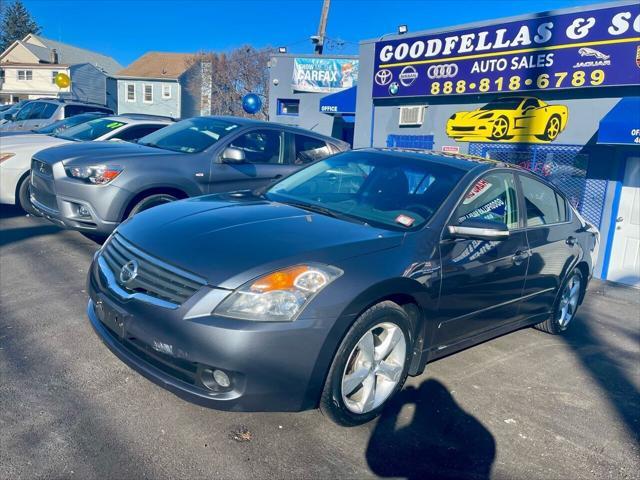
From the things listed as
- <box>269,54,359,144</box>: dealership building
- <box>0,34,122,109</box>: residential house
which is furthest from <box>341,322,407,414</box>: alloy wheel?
<box>0,34,122,109</box>: residential house

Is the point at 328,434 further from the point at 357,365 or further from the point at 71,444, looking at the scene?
the point at 71,444

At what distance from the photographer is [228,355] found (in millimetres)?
2668

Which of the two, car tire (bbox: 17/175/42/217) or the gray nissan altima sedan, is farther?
car tire (bbox: 17/175/42/217)

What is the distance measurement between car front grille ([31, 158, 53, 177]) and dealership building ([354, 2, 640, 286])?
7.24 meters

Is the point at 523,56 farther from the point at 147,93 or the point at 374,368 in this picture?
the point at 147,93

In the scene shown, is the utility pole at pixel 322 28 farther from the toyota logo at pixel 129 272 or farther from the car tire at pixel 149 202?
the toyota logo at pixel 129 272

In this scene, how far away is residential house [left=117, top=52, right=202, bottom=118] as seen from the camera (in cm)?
4862

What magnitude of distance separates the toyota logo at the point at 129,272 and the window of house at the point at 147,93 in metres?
49.8

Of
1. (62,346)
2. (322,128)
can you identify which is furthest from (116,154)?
(322,128)

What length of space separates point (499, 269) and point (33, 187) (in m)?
5.33

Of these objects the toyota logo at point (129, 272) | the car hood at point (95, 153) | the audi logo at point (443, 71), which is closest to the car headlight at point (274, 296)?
the toyota logo at point (129, 272)

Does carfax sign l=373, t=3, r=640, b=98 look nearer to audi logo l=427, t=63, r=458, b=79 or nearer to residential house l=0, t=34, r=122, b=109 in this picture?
audi logo l=427, t=63, r=458, b=79

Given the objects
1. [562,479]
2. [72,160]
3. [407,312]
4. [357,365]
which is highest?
[72,160]

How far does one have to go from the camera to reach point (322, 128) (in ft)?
65.5
